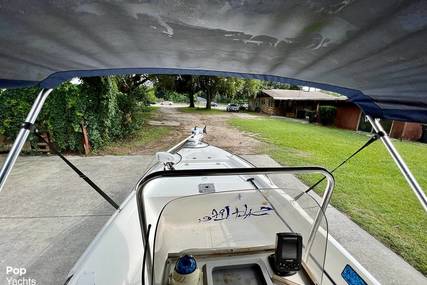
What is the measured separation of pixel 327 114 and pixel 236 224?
54.8 ft

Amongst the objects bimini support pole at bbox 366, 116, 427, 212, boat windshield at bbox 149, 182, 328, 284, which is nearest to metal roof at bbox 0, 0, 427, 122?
bimini support pole at bbox 366, 116, 427, 212

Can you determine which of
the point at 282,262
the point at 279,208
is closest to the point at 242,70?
the point at 279,208

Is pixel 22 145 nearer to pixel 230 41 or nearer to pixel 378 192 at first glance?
pixel 230 41

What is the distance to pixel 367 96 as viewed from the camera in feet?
5.38

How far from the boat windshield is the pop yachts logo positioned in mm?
1542

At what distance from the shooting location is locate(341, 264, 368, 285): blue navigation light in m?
1.33

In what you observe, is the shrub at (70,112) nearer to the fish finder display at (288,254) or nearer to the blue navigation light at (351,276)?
the fish finder display at (288,254)

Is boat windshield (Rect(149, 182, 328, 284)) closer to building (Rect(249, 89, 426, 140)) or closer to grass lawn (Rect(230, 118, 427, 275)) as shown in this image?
grass lawn (Rect(230, 118, 427, 275))

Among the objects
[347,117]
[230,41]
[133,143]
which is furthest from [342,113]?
[230,41]

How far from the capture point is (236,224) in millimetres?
1748

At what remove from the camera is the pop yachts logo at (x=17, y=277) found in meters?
2.10

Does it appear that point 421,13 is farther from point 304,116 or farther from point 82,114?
point 304,116

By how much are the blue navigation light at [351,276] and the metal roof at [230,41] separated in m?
1.15

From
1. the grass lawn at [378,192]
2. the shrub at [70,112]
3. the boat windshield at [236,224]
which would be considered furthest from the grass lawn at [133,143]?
the boat windshield at [236,224]
